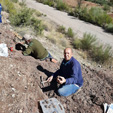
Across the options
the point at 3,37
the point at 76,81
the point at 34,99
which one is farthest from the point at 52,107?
the point at 3,37

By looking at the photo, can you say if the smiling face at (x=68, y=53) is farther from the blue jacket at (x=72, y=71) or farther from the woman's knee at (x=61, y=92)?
the woman's knee at (x=61, y=92)

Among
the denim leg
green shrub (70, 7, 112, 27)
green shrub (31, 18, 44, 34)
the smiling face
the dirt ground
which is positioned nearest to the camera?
the dirt ground

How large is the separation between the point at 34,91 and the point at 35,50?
173 cm

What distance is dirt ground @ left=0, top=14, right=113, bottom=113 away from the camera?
268 cm

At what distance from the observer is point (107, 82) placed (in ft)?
14.4

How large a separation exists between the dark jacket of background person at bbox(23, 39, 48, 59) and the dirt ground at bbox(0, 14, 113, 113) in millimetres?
234

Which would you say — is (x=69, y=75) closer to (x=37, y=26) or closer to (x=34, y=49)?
(x=34, y=49)

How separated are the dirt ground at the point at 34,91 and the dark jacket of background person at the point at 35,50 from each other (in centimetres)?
23

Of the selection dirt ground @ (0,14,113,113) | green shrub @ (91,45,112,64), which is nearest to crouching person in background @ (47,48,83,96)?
dirt ground @ (0,14,113,113)

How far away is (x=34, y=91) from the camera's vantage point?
3121mm

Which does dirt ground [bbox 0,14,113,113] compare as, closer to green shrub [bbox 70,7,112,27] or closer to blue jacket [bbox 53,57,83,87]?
blue jacket [bbox 53,57,83,87]

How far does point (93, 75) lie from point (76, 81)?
1.57m

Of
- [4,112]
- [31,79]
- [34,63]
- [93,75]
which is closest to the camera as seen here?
[4,112]

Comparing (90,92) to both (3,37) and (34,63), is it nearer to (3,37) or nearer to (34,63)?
(34,63)
